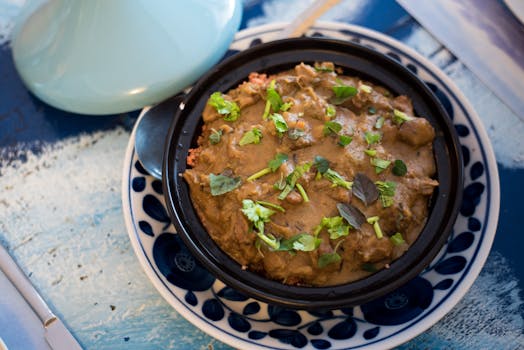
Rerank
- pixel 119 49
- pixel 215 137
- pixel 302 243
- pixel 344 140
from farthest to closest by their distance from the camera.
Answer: pixel 119 49 < pixel 215 137 < pixel 344 140 < pixel 302 243

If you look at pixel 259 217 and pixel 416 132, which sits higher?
pixel 259 217

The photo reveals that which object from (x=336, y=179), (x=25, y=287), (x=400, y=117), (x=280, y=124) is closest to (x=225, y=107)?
(x=280, y=124)

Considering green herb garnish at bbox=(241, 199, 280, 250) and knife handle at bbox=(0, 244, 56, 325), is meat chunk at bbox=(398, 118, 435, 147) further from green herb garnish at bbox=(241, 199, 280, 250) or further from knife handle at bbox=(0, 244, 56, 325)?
knife handle at bbox=(0, 244, 56, 325)

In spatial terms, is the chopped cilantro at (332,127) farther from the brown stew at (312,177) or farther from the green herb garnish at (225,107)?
the green herb garnish at (225,107)

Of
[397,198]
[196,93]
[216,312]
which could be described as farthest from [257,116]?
[216,312]

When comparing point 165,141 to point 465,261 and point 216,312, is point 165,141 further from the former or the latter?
point 465,261

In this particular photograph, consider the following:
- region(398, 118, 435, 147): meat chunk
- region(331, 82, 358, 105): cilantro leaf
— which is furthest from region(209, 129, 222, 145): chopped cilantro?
Answer: region(398, 118, 435, 147): meat chunk

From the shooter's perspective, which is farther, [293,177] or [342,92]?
[342,92]

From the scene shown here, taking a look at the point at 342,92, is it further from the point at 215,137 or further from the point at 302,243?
the point at 302,243
